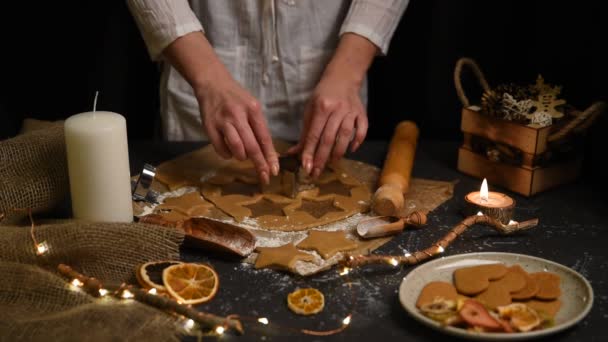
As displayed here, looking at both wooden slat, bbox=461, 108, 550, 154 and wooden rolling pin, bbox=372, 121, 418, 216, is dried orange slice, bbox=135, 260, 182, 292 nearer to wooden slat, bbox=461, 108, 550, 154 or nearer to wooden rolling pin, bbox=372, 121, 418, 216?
wooden rolling pin, bbox=372, 121, 418, 216

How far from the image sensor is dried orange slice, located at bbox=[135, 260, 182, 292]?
111 cm

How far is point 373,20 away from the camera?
174cm

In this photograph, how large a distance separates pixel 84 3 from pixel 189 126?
2.25 ft

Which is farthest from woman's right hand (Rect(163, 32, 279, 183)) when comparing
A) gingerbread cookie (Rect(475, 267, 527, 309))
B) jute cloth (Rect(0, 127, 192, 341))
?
gingerbread cookie (Rect(475, 267, 527, 309))

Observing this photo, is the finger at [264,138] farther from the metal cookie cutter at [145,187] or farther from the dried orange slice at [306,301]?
the dried orange slice at [306,301]

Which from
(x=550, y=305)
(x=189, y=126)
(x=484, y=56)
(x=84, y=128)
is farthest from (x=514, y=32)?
(x=84, y=128)

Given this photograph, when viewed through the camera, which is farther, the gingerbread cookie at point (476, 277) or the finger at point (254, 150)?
the finger at point (254, 150)

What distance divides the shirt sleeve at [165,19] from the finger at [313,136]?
375mm

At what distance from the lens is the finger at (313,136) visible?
4.96ft

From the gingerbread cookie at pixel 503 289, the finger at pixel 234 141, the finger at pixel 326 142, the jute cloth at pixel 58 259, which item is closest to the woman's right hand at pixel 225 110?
the finger at pixel 234 141

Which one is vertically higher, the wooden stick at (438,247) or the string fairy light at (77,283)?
the wooden stick at (438,247)

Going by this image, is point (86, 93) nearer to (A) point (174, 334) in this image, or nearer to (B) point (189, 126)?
(B) point (189, 126)

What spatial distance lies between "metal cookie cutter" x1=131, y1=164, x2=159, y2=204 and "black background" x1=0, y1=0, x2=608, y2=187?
979 mm

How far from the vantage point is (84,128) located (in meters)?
1.21
